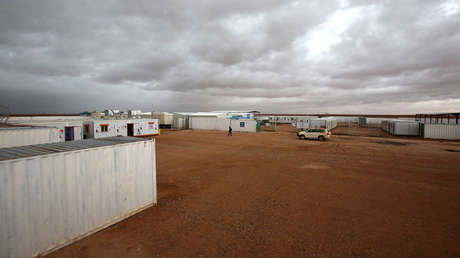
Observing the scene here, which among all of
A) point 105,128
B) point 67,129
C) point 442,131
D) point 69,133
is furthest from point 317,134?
point 67,129

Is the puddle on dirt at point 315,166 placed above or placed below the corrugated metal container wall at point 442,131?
below

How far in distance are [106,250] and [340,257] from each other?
18.9 ft

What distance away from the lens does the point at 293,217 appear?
22.1 ft

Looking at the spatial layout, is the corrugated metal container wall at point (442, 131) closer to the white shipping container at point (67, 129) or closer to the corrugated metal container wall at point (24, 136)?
the corrugated metal container wall at point (24, 136)

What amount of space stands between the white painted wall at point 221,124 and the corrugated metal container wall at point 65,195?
107 feet

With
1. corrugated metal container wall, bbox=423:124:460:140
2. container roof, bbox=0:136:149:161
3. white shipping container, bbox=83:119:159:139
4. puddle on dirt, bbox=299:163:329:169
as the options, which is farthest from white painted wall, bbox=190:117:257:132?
container roof, bbox=0:136:149:161

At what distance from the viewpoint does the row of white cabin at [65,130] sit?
10.5m

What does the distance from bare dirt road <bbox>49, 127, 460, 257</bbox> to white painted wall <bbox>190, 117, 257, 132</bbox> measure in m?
27.0

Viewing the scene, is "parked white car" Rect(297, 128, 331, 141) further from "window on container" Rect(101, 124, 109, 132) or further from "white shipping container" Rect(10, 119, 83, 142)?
"white shipping container" Rect(10, 119, 83, 142)

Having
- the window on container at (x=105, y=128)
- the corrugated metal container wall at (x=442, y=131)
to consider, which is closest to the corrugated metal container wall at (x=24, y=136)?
the window on container at (x=105, y=128)

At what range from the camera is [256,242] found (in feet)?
17.8

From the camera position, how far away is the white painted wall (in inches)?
1540

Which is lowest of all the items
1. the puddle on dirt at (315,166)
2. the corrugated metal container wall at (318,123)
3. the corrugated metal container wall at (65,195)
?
the puddle on dirt at (315,166)

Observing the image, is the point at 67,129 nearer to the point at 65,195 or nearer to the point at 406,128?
the point at 65,195
